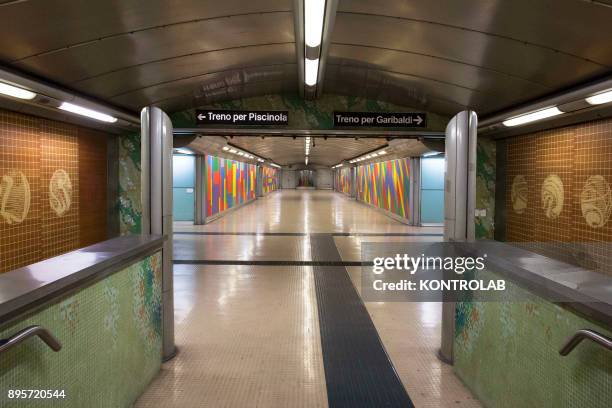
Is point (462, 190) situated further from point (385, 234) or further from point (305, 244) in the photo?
point (385, 234)

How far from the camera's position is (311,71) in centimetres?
555

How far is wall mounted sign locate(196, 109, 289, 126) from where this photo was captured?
730cm

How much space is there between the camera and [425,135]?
768 cm

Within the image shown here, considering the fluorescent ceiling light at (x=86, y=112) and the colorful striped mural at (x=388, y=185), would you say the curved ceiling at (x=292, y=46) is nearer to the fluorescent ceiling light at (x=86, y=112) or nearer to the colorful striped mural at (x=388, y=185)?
the fluorescent ceiling light at (x=86, y=112)

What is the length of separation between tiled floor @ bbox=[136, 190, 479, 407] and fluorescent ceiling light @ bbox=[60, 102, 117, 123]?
2622 millimetres

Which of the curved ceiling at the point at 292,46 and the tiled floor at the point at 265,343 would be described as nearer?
the tiled floor at the point at 265,343

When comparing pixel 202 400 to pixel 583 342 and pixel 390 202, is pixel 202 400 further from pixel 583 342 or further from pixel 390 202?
pixel 390 202

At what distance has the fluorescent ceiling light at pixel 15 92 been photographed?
4.33 metres

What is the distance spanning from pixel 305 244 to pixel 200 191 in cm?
548

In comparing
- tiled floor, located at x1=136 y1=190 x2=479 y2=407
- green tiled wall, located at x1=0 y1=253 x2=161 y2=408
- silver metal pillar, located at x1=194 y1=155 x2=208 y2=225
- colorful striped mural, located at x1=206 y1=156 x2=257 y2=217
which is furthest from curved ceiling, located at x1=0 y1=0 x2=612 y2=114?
colorful striped mural, located at x1=206 y1=156 x2=257 y2=217

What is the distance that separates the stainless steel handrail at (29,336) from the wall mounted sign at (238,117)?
5846 millimetres

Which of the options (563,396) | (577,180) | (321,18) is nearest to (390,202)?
(577,180)

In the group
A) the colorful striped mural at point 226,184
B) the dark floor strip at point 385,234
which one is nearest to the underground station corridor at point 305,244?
the dark floor strip at point 385,234

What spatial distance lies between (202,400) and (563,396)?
7.22ft
